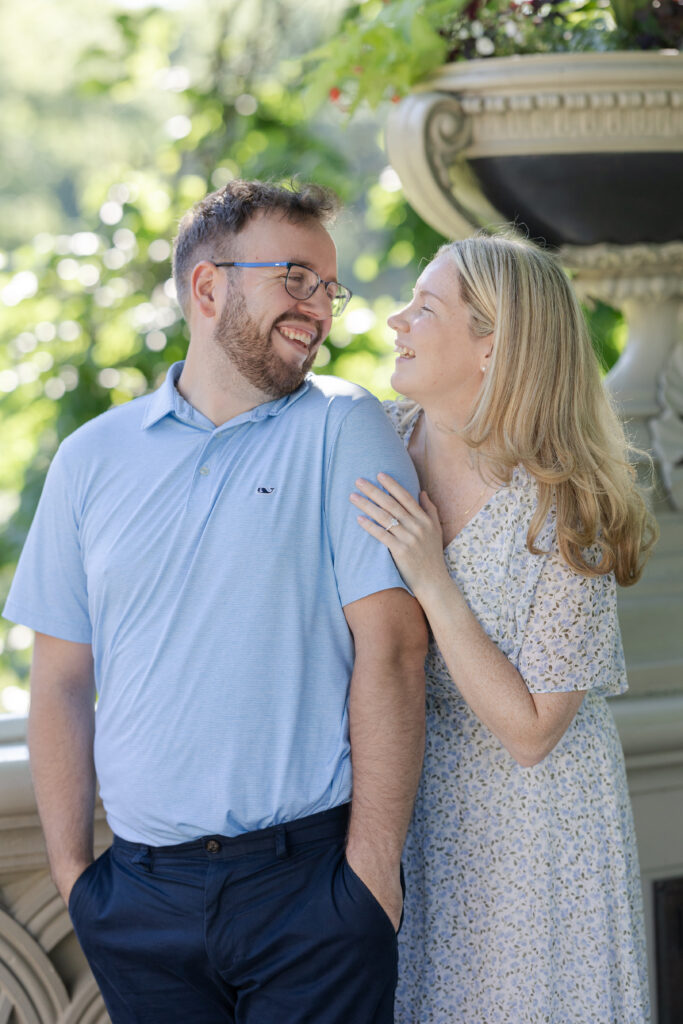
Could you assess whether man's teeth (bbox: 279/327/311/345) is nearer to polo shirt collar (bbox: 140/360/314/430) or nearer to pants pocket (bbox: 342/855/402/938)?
Answer: polo shirt collar (bbox: 140/360/314/430)

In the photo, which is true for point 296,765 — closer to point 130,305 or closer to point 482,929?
point 482,929

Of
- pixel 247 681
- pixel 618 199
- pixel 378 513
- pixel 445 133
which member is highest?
A: pixel 445 133

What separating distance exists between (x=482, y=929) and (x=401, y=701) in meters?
0.45

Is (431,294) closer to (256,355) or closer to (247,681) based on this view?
(256,355)

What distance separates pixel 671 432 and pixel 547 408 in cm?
114

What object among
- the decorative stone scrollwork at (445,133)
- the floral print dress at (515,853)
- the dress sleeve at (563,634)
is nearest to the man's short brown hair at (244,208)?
the floral print dress at (515,853)

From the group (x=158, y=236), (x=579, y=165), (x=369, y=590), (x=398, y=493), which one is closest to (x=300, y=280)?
(x=398, y=493)

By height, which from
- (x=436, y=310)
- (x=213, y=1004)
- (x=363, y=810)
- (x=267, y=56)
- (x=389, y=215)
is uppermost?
(x=267, y=56)

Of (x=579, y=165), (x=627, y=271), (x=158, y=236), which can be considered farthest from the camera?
(x=158, y=236)

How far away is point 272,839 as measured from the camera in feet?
Answer: 5.30

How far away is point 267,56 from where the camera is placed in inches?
175

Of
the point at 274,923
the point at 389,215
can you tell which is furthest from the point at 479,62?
the point at 274,923

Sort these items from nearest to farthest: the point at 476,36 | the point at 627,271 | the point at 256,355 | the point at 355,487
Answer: the point at 355,487, the point at 256,355, the point at 476,36, the point at 627,271

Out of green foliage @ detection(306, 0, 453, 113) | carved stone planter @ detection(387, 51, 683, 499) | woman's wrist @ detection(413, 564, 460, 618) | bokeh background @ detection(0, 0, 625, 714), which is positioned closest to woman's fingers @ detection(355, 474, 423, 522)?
woman's wrist @ detection(413, 564, 460, 618)
